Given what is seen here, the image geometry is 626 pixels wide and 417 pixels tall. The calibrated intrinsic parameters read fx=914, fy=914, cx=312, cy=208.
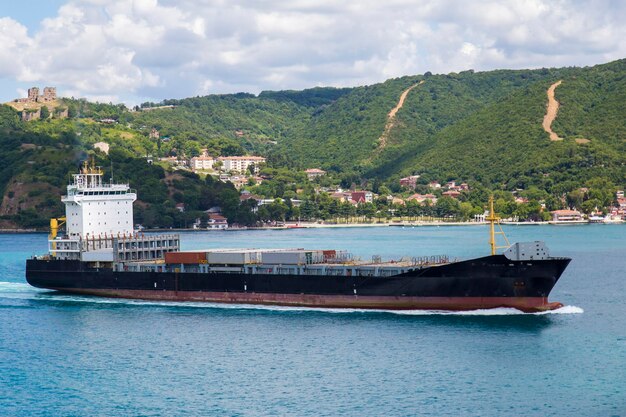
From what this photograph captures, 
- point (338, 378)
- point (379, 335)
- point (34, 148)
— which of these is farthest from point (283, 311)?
point (34, 148)

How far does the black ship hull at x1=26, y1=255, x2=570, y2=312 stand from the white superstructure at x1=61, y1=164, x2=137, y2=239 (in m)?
3.08

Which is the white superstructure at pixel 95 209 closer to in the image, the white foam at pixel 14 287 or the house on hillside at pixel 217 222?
the white foam at pixel 14 287

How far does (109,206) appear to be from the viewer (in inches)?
2432

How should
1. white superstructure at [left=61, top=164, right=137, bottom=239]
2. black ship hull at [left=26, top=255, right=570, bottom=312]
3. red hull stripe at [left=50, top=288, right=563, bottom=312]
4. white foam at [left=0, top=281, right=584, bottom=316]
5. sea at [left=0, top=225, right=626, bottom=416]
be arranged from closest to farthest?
1. sea at [left=0, top=225, right=626, bottom=416]
2. black ship hull at [left=26, top=255, right=570, bottom=312]
3. red hull stripe at [left=50, top=288, right=563, bottom=312]
4. white foam at [left=0, top=281, right=584, bottom=316]
5. white superstructure at [left=61, top=164, right=137, bottom=239]

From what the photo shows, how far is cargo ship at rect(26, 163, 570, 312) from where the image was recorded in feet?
153

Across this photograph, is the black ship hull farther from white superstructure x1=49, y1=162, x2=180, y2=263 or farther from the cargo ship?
white superstructure x1=49, y1=162, x2=180, y2=263

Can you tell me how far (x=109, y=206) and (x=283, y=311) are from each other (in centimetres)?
1754

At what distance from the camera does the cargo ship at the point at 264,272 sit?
153ft

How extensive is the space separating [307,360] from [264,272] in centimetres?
1411

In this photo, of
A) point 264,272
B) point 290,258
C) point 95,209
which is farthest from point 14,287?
point 290,258

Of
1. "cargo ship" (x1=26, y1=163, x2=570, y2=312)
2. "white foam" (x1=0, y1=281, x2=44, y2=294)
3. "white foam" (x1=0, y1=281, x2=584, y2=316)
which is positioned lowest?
"white foam" (x1=0, y1=281, x2=584, y2=316)

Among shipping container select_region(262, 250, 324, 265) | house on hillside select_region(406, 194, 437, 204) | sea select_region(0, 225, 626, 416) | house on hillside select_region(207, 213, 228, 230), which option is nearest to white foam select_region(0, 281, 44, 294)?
sea select_region(0, 225, 626, 416)

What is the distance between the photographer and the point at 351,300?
49.9m

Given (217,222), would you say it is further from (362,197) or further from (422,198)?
(422,198)
